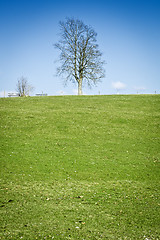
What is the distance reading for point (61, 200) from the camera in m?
7.92

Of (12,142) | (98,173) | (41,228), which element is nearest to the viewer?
(41,228)

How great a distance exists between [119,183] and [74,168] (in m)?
2.80

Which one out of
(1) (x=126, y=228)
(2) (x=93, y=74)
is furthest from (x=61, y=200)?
(2) (x=93, y=74)

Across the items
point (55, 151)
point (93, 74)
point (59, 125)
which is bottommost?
point (55, 151)

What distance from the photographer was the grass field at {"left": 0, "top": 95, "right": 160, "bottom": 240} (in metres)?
6.09

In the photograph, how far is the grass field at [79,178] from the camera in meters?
6.09

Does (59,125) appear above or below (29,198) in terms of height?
above

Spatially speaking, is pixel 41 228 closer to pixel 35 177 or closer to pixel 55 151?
pixel 35 177

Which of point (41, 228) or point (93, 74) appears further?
point (93, 74)

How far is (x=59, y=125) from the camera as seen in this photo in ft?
63.8

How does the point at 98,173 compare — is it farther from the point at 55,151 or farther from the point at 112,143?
the point at 112,143

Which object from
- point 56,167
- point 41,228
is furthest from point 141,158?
point 41,228

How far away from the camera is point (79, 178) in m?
10.4

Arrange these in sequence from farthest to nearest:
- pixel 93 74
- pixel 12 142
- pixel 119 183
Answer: pixel 93 74, pixel 12 142, pixel 119 183
